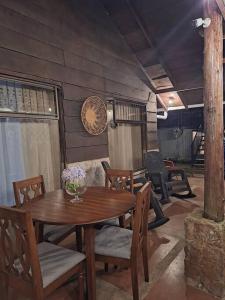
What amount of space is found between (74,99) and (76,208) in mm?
1769

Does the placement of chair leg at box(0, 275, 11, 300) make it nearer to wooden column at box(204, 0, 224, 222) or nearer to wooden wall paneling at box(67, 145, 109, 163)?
wooden column at box(204, 0, 224, 222)

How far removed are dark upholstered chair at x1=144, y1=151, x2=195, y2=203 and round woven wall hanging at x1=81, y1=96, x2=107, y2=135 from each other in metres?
1.21

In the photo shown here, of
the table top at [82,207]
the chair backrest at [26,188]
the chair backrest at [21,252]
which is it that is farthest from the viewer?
the chair backrest at [26,188]

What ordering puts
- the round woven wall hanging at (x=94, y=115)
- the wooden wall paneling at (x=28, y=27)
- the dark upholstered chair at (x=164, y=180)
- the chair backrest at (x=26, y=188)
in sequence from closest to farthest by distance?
the chair backrest at (x=26, y=188) → the wooden wall paneling at (x=28, y=27) → the round woven wall hanging at (x=94, y=115) → the dark upholstered chair at (x=164, y=180)

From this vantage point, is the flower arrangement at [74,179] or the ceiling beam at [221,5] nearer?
the ceiling beam at [221,5]

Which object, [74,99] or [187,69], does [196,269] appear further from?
[187,69]

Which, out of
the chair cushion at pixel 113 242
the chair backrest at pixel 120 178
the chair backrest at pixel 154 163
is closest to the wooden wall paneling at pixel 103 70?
the chair backrest at pixel 154 163

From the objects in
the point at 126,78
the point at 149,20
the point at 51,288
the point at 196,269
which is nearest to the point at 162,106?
the point at 126,78

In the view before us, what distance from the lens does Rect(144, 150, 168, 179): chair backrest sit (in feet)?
13.5

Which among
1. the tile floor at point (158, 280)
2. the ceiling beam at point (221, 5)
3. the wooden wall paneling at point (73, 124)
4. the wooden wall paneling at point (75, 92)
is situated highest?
the ceiling beam at point (221, 5)

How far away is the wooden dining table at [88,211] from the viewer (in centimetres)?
147

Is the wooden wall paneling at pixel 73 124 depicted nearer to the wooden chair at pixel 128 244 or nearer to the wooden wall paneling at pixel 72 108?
the wooden wall paneling at pixel 72 108

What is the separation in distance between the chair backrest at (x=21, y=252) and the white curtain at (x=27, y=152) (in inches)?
40.5

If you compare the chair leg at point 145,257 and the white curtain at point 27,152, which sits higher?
the white curtain at point 27,152
